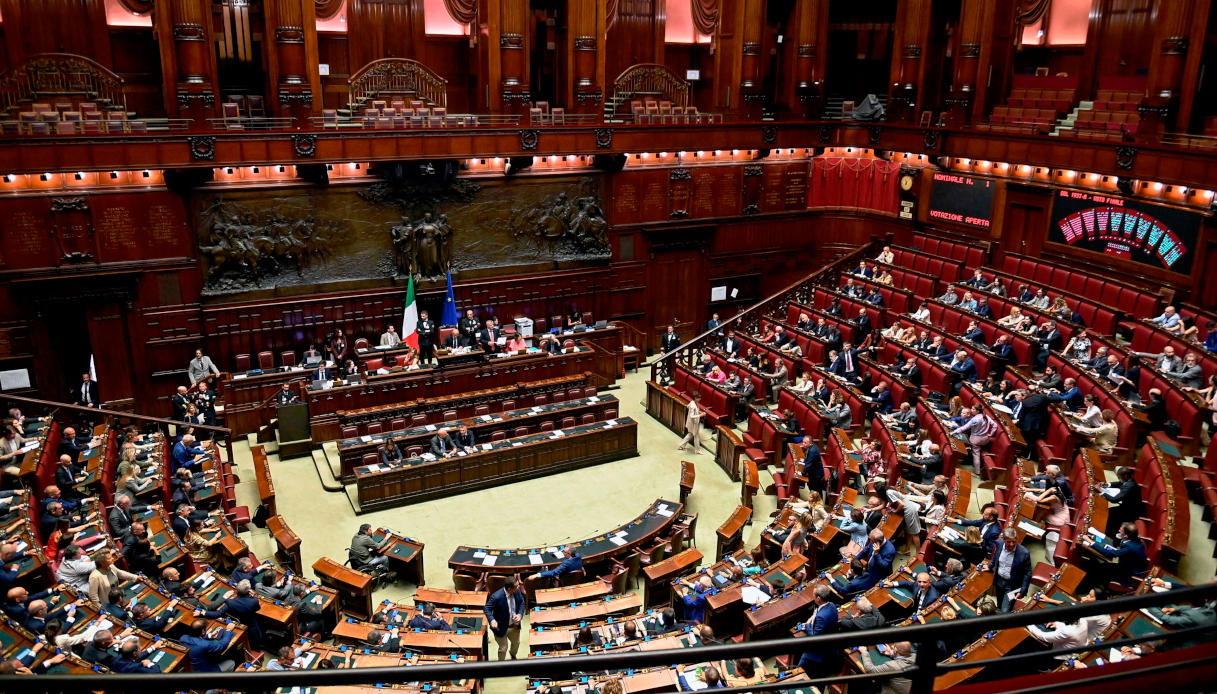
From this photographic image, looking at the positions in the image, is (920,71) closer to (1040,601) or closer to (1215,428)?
(1215,428)

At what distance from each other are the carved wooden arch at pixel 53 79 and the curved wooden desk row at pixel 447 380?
20.3 ft

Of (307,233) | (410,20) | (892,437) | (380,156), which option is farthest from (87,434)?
(892,437)

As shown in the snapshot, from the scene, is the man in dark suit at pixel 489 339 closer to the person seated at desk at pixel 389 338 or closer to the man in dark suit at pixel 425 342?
the man in dark suit at pixel 425 342

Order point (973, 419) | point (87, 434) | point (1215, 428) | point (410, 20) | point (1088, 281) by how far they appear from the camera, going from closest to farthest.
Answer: point (1215, 428) < point (973, 419) < point (87, 434) < point (1088, 281) < point (410, 20)

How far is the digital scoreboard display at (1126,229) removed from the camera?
14812mm

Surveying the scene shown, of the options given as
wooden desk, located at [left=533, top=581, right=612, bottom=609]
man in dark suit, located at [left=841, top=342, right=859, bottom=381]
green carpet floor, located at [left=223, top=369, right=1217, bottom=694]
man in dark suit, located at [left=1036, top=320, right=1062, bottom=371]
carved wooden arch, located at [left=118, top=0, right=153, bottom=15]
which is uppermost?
carved wooden arch, located at [left=118, top=0, right=153, bottom=15]

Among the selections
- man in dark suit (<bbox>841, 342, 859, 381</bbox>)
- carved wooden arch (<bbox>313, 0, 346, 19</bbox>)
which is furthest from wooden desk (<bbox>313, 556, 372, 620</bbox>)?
carved wooden arch (<bbox>313, 0, 346, 19</bbox>)

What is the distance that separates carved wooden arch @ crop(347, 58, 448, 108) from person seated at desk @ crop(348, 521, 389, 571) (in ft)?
30.4

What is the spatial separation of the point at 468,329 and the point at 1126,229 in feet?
41.1

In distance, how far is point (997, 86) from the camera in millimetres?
19609

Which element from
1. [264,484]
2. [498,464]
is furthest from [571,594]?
[264,484]

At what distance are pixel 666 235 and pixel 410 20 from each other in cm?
→ 745

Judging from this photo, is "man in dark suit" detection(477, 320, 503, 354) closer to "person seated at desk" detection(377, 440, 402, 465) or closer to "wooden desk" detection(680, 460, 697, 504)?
"person seated at desk" detection(377, 440, 402, 465)

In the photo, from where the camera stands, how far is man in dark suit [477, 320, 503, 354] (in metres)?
17.5
